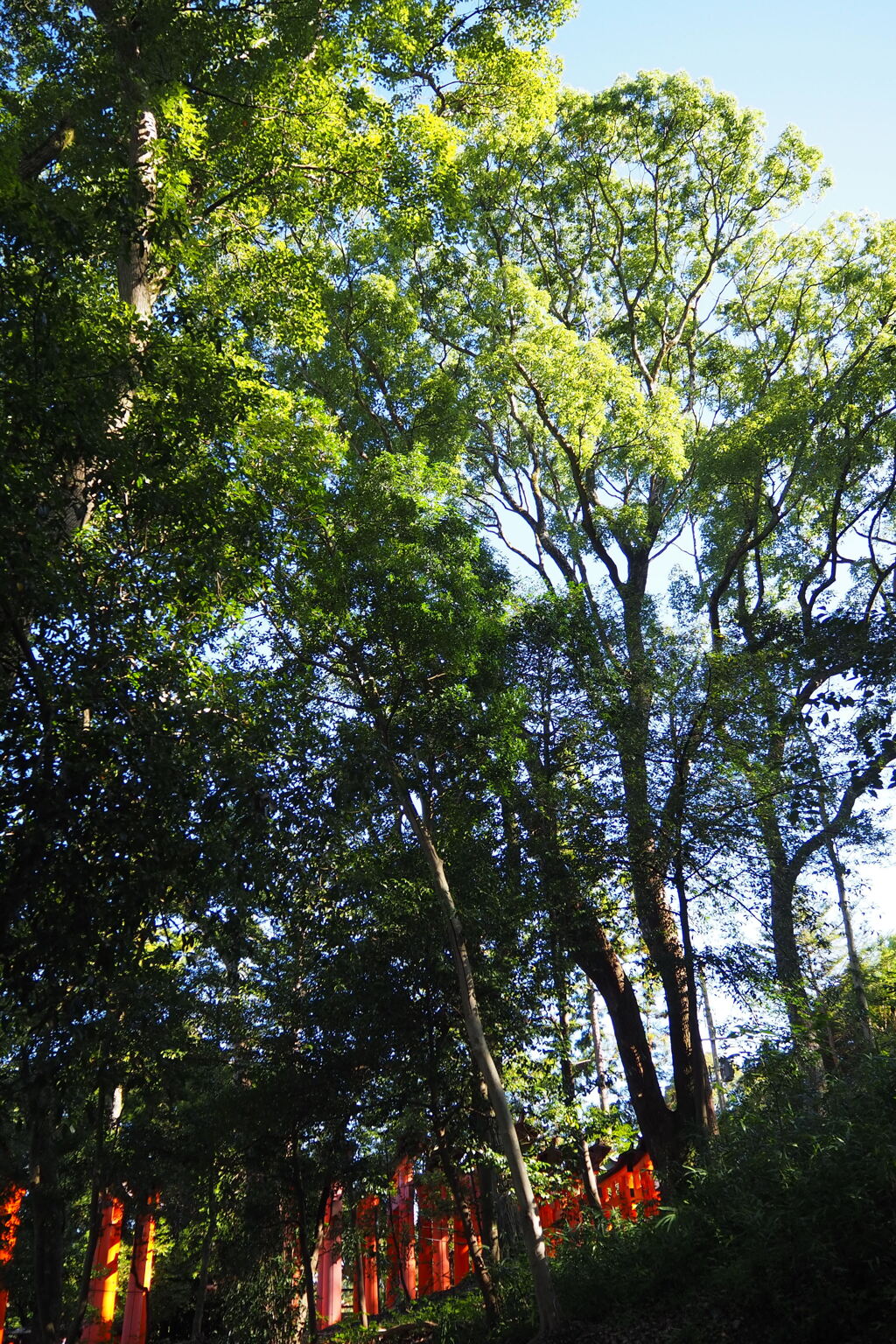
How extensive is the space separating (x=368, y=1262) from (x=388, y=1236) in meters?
4.52

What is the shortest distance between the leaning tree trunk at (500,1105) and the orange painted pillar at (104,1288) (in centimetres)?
803

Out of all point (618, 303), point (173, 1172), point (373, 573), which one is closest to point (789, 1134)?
point (373, 573)

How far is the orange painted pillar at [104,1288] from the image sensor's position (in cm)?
1405

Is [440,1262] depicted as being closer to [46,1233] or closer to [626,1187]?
[626,1187]

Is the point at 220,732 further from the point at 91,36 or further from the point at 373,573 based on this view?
the point at 91,36

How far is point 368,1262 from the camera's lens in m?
16.1

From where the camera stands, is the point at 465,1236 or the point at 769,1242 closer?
the point at 769,1242

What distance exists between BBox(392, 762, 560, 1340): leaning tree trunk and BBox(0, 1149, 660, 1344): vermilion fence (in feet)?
4.43

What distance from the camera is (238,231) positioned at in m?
11.0

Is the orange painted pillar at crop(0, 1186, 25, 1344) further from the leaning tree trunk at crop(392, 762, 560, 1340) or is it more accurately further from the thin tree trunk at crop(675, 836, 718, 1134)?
the thin tree trunk at crop(675, 836, 718, 1134)

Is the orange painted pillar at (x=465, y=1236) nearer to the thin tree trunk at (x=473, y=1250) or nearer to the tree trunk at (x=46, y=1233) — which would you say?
the thin tree trunk at (x=473, y=1250)

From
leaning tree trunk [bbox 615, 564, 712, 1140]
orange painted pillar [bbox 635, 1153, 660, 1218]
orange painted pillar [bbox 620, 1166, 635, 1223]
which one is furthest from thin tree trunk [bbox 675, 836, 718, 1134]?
orange painted pillar [bbox 620, 1166, 635, 1223]

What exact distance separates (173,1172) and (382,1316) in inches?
225

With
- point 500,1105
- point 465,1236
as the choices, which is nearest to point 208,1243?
point 465,1236
